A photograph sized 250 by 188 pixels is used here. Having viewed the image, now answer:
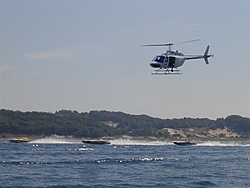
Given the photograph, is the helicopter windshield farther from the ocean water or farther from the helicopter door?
the ocean water

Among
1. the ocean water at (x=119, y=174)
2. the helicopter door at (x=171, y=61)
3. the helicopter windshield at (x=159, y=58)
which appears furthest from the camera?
the helicopter door at (x=171, y=61)

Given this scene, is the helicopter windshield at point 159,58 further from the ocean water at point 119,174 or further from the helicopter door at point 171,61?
the ocean water at point 119,174

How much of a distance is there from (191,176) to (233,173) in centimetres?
716

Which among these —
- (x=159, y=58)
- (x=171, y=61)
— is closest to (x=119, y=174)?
(x=159, y=58)

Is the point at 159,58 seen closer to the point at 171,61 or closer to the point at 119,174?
the point at 171,61

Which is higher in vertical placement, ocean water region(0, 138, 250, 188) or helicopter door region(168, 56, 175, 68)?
helicopter door region(168, 56, 175, 68)

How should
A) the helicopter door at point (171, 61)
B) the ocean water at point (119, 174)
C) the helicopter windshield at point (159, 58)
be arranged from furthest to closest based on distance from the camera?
the helicopter door at point (171, 61) < the helicopter windshield at point (159, 58) < the ocean water at point (119, 174)

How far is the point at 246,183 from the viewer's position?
5909 cm

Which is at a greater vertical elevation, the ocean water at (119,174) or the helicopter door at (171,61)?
the helicopter door at (171,61)

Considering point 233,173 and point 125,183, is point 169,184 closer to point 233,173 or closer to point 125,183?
point 125,183

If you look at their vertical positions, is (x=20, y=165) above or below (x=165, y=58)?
below

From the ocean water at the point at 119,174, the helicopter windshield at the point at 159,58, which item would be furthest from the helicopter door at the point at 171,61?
the ocean water at the point at 119,174

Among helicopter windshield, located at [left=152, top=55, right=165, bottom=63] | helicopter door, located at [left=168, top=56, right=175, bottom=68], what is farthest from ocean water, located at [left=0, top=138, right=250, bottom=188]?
helicopter windshield, located at [left=152, top=55, right=165, bottom=63]

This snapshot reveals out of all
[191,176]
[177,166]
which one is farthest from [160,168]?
[191,176]
